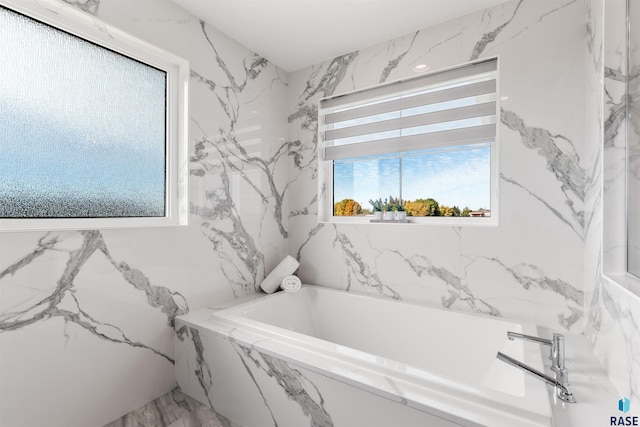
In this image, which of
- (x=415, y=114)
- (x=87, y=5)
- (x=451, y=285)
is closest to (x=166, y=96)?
(x=87, y=5)

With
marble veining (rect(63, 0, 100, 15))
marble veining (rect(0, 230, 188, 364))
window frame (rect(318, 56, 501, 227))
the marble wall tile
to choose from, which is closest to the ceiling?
window frame (rect(318, 56, 501, 227))

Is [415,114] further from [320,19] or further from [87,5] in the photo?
[87,5]

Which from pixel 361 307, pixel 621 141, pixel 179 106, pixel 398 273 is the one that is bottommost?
pixel 361 307

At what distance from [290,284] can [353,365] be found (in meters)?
1.20

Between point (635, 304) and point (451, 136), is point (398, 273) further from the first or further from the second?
point (635, 304)

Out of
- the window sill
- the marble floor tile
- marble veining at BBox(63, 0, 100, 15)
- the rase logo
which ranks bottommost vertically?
the marble floor tile

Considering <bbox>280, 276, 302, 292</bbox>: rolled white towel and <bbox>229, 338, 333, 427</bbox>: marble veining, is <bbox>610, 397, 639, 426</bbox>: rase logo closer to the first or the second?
<bbox>229, 338, 333, 427</bbox>: marble veining

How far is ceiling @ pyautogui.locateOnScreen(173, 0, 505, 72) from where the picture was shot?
6.09ft

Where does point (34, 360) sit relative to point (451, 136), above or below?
below

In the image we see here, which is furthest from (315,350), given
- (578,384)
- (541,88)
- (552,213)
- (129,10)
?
(129,10)

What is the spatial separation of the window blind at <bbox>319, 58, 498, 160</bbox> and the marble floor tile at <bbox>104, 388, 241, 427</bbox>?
6.22 feet

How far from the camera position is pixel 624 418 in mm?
1005

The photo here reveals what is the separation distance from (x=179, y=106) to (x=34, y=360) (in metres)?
1.48

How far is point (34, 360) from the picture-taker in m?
1.35
